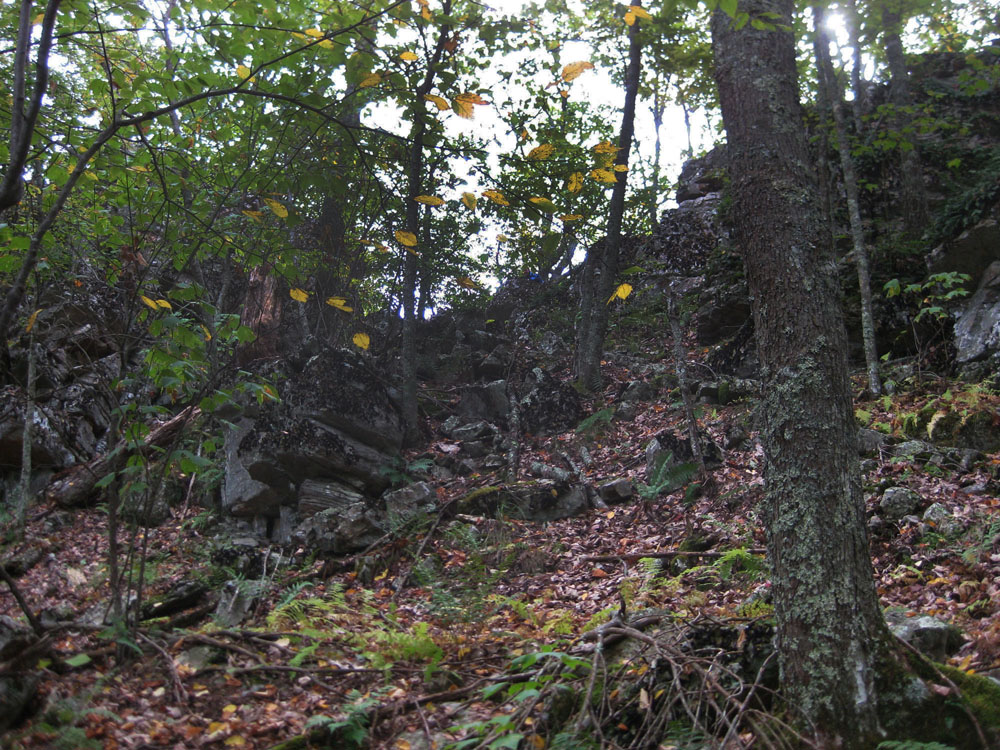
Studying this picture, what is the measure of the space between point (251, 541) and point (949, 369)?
932 cm

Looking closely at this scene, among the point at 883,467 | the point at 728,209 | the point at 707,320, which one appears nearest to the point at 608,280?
the point at 707,320

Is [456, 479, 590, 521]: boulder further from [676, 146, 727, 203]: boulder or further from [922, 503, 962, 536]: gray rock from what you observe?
[676, 146, 727, 203]: boulder

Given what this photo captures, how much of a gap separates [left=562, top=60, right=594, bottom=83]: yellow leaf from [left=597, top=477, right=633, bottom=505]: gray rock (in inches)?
249

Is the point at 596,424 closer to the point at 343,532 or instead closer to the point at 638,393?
the point at 638,393

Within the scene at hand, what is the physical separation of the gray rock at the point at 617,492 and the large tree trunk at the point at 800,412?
5.28 m

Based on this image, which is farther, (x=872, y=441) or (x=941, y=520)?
(x=872, y=441)

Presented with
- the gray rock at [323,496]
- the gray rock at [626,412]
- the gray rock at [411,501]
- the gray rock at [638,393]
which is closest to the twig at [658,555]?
the gray rock at [411,501]

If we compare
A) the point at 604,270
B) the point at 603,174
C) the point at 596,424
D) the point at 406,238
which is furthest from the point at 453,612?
the point at 604,270

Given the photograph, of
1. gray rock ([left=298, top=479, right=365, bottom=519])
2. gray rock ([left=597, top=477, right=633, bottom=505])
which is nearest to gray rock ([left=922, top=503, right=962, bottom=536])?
gray rock ([left=597, top=477, right=633, bottom=505])

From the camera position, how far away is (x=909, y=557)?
5.19 m

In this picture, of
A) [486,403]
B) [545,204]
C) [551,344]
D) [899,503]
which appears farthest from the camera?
[551,344]

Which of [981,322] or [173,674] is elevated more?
[981,322]

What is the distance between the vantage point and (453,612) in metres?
5.49

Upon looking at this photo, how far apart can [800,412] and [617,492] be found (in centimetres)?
554
